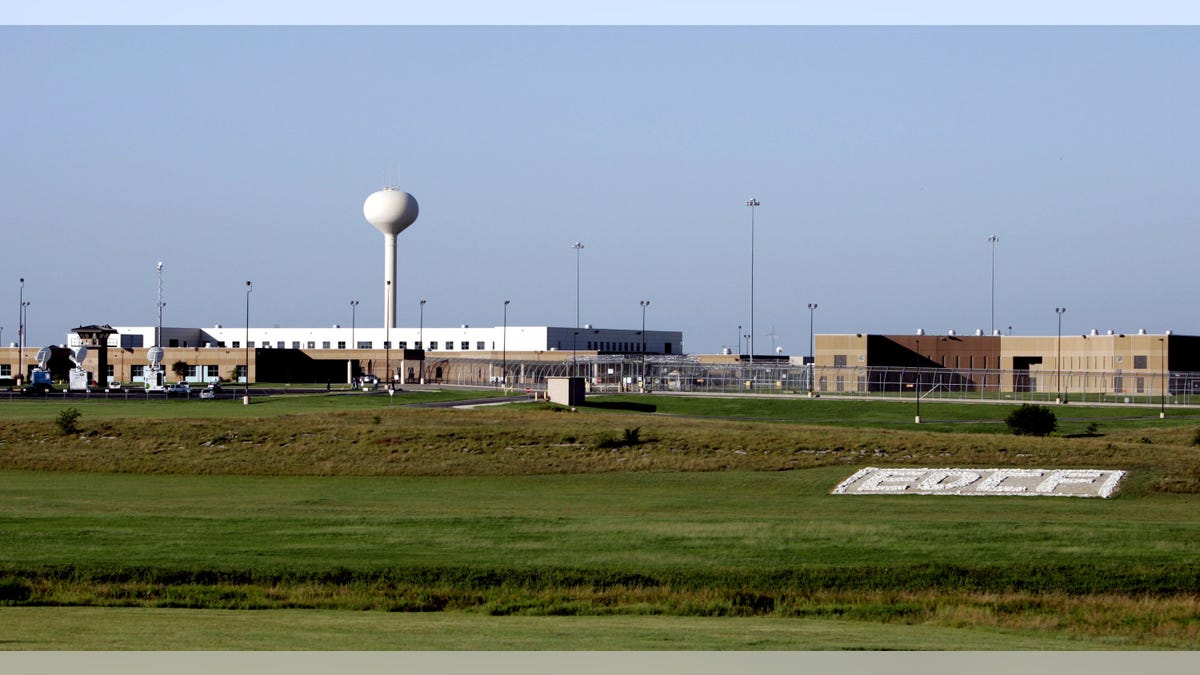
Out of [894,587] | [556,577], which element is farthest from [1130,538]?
[556,577]

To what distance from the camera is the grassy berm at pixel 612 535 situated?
23422 mm

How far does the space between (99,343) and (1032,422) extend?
88761 mm

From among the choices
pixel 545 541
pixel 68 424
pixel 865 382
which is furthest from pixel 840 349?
pixel 545 541

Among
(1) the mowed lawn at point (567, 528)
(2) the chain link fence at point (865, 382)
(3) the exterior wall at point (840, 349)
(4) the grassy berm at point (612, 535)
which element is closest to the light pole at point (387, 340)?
(2) the chain link fence at point (865, 382)

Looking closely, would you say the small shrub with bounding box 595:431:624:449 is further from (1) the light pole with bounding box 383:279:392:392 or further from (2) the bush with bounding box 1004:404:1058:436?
(1) the light pole with bounding box 383:279:392:392

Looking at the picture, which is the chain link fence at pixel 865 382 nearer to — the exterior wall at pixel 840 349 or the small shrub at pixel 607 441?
the exterior wall at pixel 840 349

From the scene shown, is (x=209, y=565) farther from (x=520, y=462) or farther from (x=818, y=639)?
(x=520, y=462)

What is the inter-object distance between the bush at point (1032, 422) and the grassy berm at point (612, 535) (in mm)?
10749

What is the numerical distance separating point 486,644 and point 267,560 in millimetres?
10695

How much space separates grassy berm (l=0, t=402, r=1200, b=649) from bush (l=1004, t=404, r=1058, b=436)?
10.7m

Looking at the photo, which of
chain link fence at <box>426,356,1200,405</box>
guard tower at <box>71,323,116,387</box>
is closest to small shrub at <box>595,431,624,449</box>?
chain link fence at <box>426,356,1200,405</box>

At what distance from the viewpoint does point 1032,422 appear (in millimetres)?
64375

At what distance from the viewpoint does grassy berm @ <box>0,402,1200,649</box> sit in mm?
23422

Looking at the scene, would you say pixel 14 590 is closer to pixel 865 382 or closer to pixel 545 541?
pixel 545 541
